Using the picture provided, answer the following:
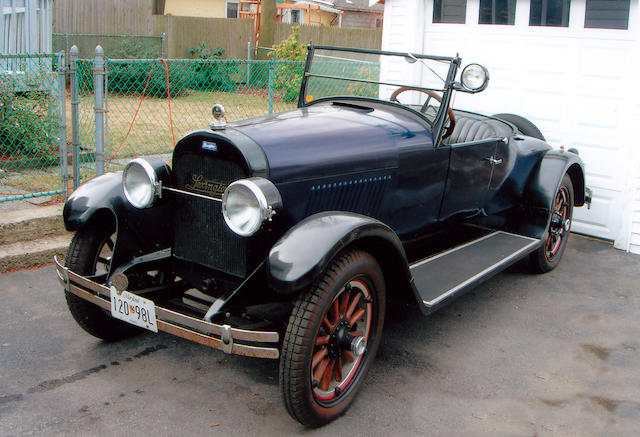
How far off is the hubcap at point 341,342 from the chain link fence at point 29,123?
454 centimetres

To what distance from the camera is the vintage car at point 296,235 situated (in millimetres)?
3098

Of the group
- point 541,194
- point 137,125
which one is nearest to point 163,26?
point 137,125

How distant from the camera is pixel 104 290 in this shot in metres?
3.40

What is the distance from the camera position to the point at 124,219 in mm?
3713

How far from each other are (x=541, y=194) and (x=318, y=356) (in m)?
2.94

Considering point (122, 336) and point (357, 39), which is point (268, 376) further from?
point (357, 39)

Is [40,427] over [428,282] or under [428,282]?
under

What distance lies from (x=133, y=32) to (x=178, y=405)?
19.1 meters

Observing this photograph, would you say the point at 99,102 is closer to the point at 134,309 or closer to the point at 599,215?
the point at 134,309

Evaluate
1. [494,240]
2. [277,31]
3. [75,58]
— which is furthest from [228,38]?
[494,240]

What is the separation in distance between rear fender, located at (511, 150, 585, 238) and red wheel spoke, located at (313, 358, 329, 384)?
2.68 meters

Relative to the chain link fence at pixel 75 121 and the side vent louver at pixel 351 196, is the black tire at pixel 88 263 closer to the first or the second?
the side vent louver at pixel 351 196

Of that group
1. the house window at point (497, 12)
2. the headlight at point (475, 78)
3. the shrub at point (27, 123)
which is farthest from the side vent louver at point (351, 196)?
the shrub at point (27, 123)

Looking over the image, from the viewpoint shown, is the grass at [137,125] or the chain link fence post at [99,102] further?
the grass at [137,125]
